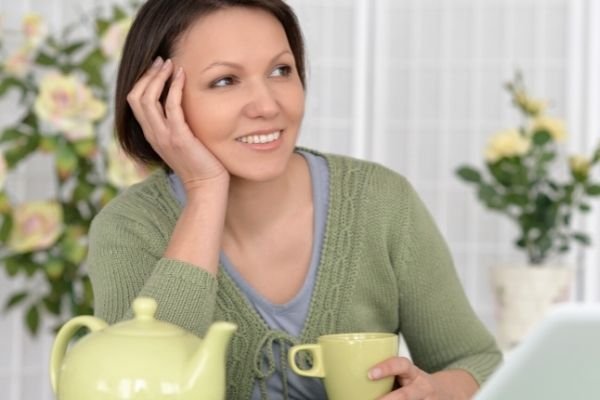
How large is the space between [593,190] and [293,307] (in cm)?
192

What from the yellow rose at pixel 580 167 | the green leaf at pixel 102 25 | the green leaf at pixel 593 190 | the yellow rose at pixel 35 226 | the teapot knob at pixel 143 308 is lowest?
the yellow rose at pixel 35 226

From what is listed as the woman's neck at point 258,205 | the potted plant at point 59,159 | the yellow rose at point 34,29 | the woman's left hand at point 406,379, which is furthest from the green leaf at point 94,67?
the woman's left hand at point 406,379

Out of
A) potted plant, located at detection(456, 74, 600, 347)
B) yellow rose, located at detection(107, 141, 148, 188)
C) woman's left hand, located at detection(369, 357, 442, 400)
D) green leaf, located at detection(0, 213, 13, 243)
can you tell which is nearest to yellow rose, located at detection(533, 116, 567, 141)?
potted plant, located at detection(456, 74, 600, 347)

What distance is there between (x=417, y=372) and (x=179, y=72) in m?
0.59

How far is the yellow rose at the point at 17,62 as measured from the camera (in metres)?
3.04

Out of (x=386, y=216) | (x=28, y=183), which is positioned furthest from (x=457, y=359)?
(x=28, y=183)

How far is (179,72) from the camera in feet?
5.11

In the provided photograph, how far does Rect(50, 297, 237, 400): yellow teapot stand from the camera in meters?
0.92

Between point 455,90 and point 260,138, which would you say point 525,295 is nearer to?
point 455,90

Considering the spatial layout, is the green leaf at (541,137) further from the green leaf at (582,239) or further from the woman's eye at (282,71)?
the woman's eye at (282,71)

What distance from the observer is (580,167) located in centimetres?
325

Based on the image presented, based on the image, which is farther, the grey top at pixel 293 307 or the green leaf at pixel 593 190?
the green leaf at pixel 593 190

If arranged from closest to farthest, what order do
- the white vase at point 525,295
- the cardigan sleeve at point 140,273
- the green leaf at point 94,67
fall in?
the cardigan sleeve at point 140,273
the green leaf at point 94,67
the white vase at point 525,295

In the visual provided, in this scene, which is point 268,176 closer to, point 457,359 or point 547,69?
point 457,359
